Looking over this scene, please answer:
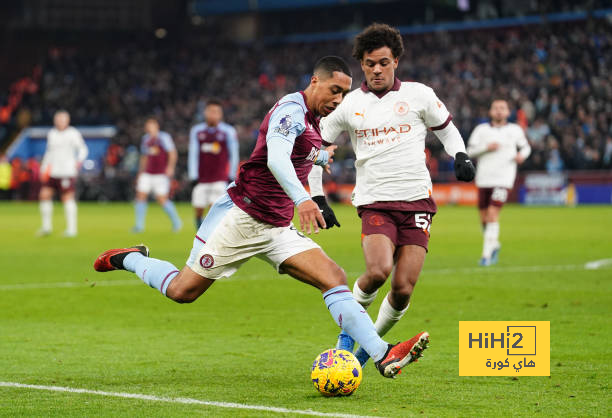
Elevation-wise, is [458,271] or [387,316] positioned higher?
[387,316]

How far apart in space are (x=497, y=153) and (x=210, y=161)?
18.7 ft

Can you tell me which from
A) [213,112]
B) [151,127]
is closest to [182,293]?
[213,112]

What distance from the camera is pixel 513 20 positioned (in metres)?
43.9

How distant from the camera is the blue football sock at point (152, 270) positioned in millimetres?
6836

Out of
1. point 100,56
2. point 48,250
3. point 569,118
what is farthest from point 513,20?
point 48,250

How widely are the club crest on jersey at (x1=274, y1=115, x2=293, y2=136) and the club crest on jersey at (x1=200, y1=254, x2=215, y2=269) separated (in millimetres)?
1054

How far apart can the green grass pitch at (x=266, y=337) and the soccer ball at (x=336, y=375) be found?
8 centimetres

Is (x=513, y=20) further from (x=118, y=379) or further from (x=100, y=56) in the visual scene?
(x=118, y=379)

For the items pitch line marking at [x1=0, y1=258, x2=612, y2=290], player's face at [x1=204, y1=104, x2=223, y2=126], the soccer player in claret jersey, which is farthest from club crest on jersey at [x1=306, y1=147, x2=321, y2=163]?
player's face at [x1=204, y1=104, x2=223, y2=126]

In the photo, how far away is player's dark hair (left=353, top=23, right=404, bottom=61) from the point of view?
6.80m

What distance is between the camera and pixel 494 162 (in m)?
14.6

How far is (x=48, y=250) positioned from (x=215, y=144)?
11.7ft

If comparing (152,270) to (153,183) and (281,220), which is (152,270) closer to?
(281,220)

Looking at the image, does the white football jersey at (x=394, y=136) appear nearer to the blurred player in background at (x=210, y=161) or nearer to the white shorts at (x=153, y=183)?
the blurred player in background at (x=210, y=161)
